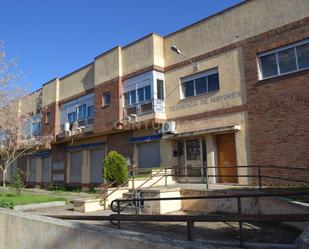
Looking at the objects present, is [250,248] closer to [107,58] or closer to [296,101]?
[296,101]

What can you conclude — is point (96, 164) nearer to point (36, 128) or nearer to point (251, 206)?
point (36, 128)

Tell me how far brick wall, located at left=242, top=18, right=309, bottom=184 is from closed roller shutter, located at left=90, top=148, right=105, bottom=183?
39.2ft

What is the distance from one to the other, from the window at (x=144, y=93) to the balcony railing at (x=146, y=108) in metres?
0.27

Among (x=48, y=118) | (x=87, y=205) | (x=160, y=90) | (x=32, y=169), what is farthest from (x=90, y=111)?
(x=87, y=205)

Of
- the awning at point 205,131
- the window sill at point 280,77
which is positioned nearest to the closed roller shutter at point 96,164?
the awning at point 205,131

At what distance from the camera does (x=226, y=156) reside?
1764cm

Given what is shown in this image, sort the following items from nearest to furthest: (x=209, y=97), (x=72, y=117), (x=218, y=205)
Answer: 1. (x=218, y=205)
2. (x=209, y=97)
3. (x=72, y=117)

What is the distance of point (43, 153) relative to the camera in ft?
106

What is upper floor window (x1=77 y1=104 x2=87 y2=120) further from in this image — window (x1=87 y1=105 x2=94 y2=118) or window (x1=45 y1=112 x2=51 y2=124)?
window (x1=45 y1=112 x2=51 y2=124)

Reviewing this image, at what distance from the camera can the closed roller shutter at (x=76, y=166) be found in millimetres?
27109

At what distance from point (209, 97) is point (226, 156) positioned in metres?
3.08

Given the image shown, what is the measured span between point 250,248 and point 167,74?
16759mm

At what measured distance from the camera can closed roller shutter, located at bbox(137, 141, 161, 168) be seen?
2075 centimetres

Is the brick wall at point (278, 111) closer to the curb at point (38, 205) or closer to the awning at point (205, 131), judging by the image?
the awning at point (205, 131)
